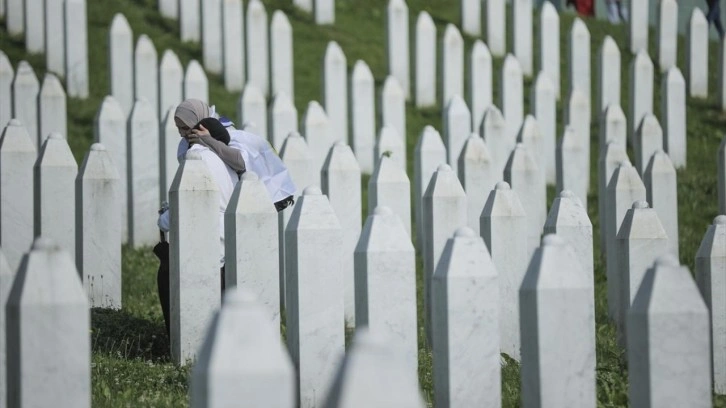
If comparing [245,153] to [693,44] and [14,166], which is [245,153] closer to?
[14,166]

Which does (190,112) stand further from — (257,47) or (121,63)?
(257,47)

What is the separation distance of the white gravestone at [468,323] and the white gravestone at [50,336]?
50.4 inches

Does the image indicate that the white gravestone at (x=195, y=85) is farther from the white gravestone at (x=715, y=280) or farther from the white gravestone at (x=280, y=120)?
the white gravestone at (x=715, y=280)

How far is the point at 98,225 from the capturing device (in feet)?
22.9

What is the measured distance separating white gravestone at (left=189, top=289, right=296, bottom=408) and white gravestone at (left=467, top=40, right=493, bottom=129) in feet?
32.3

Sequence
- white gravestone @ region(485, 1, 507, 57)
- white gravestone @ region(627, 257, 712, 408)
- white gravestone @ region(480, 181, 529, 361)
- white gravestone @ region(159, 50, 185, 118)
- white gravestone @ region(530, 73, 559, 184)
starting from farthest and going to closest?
1. white gravestone @ region(485, 1, 507, 57)
2. white gravestone @ region(530, 73, 559, 184)
3. white gravestone @ region(159, 50, 185, 118)
4. white gravestone @ region(480, 181, 529, 361)
5. white gravestone @ region(627, 257, 712, 408)

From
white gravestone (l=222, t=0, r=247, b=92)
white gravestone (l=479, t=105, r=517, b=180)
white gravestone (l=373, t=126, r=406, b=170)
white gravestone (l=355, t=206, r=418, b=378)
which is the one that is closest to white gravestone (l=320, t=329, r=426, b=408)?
white gravestone (l=355, t=206, r=418, b=378)

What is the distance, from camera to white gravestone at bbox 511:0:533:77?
574 inches

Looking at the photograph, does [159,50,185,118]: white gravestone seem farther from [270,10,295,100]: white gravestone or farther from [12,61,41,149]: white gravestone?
[270,10,295,100]: white gravestone

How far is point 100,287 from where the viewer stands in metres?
7.06

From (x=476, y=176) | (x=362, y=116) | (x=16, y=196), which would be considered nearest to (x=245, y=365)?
(x=16, y=196)

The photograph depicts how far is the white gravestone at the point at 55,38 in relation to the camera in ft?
41.8

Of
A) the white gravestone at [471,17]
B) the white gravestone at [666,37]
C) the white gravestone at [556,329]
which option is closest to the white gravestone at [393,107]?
the white gravestone at [471,17]

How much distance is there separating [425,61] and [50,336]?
10.1 metres
